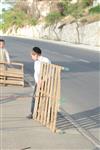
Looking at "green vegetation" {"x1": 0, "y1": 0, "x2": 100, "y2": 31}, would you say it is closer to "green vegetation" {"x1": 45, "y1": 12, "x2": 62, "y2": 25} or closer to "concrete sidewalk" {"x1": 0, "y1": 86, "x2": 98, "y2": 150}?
"green vegetation" {"x1": 45, "y1": 12, "x2": 62, "y2": 25}

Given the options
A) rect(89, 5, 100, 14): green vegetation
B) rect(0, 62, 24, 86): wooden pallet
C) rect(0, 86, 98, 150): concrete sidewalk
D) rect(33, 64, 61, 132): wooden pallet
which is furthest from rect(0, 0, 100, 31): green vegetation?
rect(33, 64, 61, 132): wooden pallet

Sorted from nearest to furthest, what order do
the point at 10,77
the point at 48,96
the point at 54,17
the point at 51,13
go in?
1. the point at 48,96
2. the point at 10,77
3. the point at 54,17
4. the point at 51,13

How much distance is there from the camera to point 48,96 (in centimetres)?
993

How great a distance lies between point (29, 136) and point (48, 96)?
115 centimetres

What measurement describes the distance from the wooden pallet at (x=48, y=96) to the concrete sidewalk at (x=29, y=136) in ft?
0.54

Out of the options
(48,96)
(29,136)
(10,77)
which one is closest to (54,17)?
(10,77)

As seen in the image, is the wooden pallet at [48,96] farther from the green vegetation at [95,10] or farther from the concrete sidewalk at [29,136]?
the green vegetation at [95,10]

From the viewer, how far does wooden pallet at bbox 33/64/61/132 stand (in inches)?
380

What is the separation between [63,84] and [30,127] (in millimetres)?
8357

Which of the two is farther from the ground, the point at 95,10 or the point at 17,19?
the point at 95,10

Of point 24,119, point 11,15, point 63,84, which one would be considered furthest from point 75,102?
point 11,15

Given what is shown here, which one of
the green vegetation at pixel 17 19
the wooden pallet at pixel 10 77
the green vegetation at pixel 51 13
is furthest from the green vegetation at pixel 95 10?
the wooden pallet at pixel 10 77

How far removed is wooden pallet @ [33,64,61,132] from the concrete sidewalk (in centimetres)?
16

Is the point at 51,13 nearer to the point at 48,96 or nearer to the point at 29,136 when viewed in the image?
the point at 48,96
